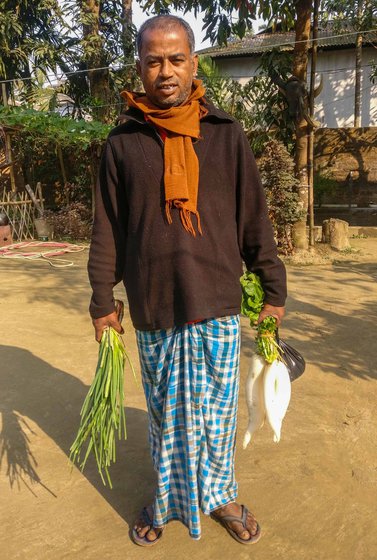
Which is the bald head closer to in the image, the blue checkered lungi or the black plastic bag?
the blue checkered lungi

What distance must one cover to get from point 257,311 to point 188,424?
1.63 feet

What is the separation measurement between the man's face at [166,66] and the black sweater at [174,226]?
4.1 inches

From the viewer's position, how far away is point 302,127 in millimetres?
8047

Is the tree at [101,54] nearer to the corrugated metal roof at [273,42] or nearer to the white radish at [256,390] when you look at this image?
the corrugated metal roof at [273,42]

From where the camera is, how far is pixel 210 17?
913cm

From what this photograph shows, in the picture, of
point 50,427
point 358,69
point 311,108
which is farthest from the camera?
point 358,69

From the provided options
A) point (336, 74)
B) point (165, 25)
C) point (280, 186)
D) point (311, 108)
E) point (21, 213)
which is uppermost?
point (336, 74)

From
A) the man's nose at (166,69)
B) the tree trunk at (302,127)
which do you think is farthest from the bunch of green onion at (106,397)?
the tree trunk at (302,127)

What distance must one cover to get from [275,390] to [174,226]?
75 centimetres

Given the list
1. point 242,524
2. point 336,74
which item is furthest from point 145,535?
point 336,74

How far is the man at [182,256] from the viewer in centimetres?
166

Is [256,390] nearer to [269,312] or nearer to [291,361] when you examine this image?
[291,361]


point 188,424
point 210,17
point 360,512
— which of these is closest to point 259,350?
point 188,424

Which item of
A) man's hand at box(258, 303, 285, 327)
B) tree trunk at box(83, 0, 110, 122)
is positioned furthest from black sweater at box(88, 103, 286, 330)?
tree trunk at box(83, 0, 110, 122)
